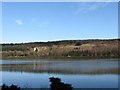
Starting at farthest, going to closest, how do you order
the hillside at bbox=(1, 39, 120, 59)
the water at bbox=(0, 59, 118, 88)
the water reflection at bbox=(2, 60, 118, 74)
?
the hillside at bbox=(1, 39, 120, 59)
the water reflection at bbox=(2, 60, 118, 74)
the water at bbox=(0, 59, 118, 88)

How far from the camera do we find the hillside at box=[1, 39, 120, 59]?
12579 cm

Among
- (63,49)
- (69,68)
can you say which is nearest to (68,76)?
(69,68)

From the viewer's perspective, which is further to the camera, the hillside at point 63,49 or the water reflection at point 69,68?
the hillside at point 63,49

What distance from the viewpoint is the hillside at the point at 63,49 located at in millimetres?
125787

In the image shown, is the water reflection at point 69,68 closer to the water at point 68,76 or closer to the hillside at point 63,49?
the water at point 68,76

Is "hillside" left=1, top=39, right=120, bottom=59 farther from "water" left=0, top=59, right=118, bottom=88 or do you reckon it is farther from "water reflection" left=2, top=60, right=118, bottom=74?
"water" left=0, top=59, right=118, bottom=88

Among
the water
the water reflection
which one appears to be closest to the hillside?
the water reflection

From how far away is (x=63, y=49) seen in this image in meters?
142

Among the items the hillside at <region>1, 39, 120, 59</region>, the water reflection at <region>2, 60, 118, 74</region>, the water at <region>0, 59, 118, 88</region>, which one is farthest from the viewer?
the hillside at <region>1, 39, 120, 59</region>

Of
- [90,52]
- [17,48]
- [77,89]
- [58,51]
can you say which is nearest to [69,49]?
[58,51]

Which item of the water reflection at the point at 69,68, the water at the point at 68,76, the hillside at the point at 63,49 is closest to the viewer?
the water at the point at 68,76

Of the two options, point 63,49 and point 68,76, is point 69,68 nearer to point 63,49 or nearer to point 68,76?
point 68,76

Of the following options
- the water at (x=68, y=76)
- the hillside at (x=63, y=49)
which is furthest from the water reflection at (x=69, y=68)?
the hillside at (x=63, y=49)

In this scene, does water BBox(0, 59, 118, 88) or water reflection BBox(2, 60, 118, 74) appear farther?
water reflection BBox(2, 60, 118, 74)
